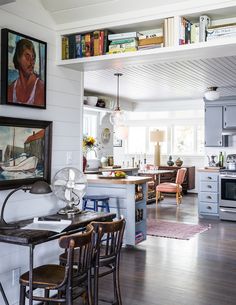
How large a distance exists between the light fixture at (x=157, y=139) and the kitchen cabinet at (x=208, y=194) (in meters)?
3.52

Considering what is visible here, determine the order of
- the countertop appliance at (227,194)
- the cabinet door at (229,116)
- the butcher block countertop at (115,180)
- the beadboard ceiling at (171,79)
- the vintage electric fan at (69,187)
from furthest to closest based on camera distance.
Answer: the cabinet door at (229,116) < the countertop appliance at (227,194) < the beadboard ceiling at (171,79) < the butcher block countertop at (115,180) < the vintage electric fan at (69,187)

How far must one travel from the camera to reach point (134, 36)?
3355 millimetres

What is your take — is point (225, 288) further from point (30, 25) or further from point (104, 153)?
point (104, 153)

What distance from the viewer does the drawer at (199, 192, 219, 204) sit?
24.7 ft

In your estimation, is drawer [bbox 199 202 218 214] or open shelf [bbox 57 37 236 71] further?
drawer [bbox 199 202 218 214]

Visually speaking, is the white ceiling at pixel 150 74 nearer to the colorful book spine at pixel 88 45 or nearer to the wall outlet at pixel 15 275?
the colorful book spine at pixel 88 45

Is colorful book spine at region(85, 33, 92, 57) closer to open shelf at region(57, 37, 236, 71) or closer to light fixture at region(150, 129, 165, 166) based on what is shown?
open shelf at region(57, 37, 236, 71)

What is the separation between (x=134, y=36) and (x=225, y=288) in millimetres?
2592

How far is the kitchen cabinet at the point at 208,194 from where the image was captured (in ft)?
24.7

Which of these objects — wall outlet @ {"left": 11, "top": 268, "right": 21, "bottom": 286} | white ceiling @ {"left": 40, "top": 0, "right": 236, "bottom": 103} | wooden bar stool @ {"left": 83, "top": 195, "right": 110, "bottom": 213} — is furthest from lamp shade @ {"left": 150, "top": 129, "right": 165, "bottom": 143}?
wall outlet @ {"left": 11, "top": 268, "right": 21, "bottom": 286}

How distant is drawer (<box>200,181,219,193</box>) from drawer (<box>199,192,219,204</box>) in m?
0.07

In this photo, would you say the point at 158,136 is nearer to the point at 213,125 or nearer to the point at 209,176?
the point at 213,125

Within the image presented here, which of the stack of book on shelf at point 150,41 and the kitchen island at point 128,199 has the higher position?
the stack of book on shelf at point 150,41

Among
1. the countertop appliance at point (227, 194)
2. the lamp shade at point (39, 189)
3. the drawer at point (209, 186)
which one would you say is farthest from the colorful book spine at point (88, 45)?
the drawer at point (209, 186)
